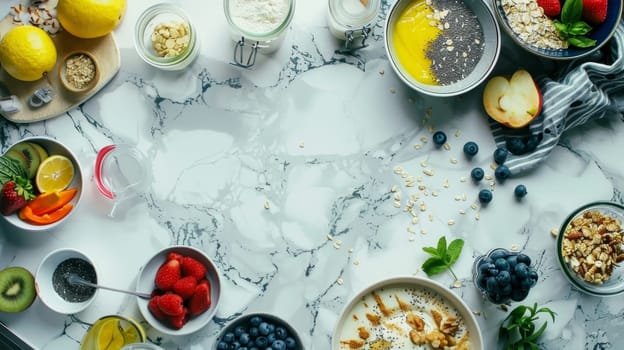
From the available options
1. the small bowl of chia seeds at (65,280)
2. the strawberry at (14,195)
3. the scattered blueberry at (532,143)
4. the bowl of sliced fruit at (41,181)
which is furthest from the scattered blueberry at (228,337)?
the scattered blueberry at (532,143)

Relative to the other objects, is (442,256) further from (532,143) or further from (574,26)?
(574,26)

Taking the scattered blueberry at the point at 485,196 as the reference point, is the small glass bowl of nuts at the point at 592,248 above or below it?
below

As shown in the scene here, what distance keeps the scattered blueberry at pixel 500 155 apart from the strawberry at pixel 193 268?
0.86 m

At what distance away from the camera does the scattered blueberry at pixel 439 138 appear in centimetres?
197

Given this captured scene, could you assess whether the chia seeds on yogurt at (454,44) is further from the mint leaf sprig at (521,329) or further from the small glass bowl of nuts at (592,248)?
the mint leaf sprig at (521,329)

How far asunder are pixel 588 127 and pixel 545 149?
6.9 inches

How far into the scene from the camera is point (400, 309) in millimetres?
1889

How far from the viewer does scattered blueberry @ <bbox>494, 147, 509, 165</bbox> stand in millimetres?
1961

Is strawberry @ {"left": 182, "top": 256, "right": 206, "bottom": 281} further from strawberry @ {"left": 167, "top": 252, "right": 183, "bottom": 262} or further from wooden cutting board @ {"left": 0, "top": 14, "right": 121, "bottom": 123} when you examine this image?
wooden cutting board @ {"left": 0, "top": 14, "right": 121, "bottom": 123}

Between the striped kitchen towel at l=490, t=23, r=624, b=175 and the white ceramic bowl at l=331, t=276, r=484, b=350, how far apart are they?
42 cm

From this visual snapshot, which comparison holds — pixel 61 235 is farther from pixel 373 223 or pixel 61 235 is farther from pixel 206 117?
pixel 373 223

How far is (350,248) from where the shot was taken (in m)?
1.96

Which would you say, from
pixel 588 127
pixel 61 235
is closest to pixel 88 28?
pixel 61 235

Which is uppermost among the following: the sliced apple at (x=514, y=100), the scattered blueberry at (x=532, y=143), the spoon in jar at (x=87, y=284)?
the sliced apple at (x=514, y=100)
